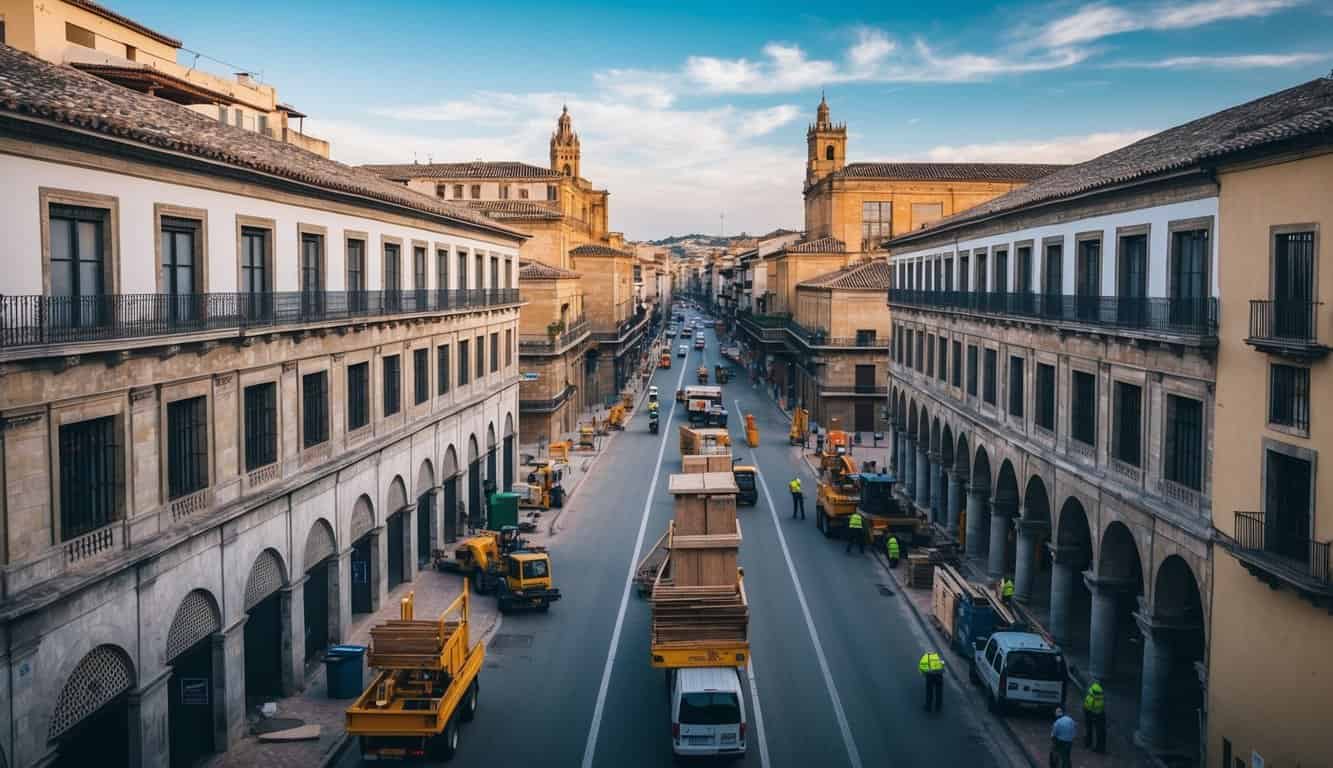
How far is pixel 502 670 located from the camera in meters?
28.5

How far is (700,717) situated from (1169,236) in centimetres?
1417

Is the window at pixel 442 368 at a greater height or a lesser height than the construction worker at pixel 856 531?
greater

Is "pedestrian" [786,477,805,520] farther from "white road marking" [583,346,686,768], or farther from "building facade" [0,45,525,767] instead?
"building facade" [0,45,525,767]

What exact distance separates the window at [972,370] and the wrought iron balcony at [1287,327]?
20394 millimetres

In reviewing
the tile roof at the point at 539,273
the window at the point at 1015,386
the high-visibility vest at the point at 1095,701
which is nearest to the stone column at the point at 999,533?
the window at the point at 1015,386

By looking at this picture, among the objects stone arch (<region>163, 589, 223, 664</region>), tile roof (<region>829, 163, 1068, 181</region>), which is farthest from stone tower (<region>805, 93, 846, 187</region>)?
stone arch (<region>163, 589, 223, 664</region>)

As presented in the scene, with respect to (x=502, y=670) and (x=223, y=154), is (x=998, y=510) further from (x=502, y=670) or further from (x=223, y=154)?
(x=223, y=154)

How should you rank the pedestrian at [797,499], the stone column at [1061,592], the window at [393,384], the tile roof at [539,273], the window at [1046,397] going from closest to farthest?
the stone column at [1061,592] → the window at [1046,397] → the window at [393,384] → the pedestrian at [797,499] → the tile roof at [539,273]

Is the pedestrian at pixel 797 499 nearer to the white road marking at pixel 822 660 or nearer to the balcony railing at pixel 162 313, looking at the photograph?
the white road marking at pixel 822 660

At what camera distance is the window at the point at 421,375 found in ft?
122

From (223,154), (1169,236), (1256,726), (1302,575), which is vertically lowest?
(1256,726)

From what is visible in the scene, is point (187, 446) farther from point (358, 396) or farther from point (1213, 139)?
point (1213, 139)

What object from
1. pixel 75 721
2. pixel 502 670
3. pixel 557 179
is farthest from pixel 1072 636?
pixel 557 179

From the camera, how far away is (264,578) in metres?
25.2
